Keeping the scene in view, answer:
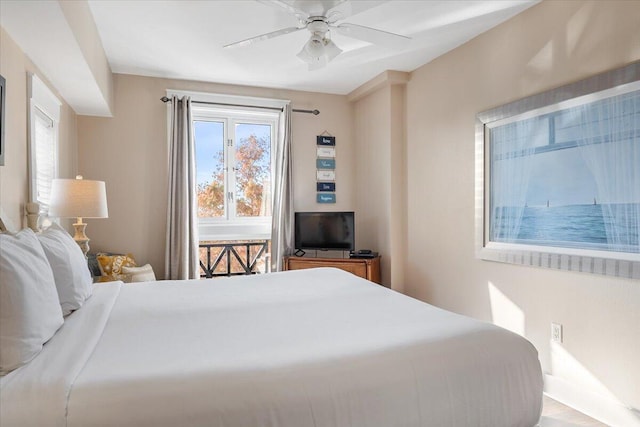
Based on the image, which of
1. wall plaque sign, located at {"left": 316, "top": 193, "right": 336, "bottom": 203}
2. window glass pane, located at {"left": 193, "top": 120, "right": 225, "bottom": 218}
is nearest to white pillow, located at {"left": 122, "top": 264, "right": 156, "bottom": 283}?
window glass pane, located at {"left": 193, "top": 120, "right": 225, "bottom": 218}

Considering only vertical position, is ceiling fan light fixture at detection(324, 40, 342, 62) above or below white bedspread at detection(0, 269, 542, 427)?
above

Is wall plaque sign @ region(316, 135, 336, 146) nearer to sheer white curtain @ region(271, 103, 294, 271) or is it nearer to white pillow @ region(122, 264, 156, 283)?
sheer white curtain @ region(271, 103, 294, 271)

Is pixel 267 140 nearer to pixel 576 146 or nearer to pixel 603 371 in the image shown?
pixel 576 146

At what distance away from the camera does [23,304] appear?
121cm

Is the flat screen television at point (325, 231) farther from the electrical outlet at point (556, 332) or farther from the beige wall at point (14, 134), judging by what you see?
the beige wall at point (14, 134)

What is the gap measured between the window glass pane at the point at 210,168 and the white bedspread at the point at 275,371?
109 inches

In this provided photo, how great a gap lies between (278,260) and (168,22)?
2.64 metres

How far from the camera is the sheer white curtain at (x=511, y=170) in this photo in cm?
281

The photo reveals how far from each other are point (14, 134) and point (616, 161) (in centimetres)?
356

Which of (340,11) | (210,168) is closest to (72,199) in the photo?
(210,168)

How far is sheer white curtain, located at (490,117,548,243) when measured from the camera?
2.81m

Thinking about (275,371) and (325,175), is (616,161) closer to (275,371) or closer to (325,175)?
(275,371)

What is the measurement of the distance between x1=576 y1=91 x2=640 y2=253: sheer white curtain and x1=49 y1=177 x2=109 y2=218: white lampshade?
3389mm

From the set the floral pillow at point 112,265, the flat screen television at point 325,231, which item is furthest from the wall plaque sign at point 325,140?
the floral pillow at point 112,265
